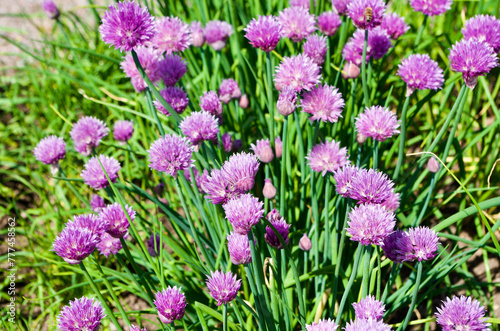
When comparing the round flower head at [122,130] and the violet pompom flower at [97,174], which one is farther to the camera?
the round flower head at [122,130]

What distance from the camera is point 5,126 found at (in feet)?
10.1

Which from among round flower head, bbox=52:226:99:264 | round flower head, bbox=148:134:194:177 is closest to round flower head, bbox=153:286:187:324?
round flower head, bbox=52:226:99:264

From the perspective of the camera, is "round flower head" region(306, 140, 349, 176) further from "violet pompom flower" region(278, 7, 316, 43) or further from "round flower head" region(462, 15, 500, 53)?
"round flower head" region(462, 15, 500, 53)

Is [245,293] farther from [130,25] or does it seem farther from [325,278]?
[130,25]

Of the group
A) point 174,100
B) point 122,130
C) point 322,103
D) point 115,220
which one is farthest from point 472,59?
point 122,130

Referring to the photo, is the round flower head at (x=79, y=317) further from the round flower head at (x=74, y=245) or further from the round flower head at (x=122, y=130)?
the round flower head at (x=122, y=130)

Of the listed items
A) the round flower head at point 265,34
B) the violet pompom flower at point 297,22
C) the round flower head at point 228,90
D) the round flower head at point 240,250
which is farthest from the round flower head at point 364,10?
the round flower head at point 240,250

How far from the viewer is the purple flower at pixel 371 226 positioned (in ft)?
3.34

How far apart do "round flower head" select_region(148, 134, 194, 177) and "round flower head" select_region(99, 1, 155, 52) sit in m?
0.32

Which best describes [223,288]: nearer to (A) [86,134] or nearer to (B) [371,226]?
(B) [371,226]

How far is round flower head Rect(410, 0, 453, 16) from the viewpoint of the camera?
1.60 metres

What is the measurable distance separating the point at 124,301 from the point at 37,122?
169 cm

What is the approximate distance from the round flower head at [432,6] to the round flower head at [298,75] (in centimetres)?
65

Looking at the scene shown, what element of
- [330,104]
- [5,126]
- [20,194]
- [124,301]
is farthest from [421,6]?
[5,126]
